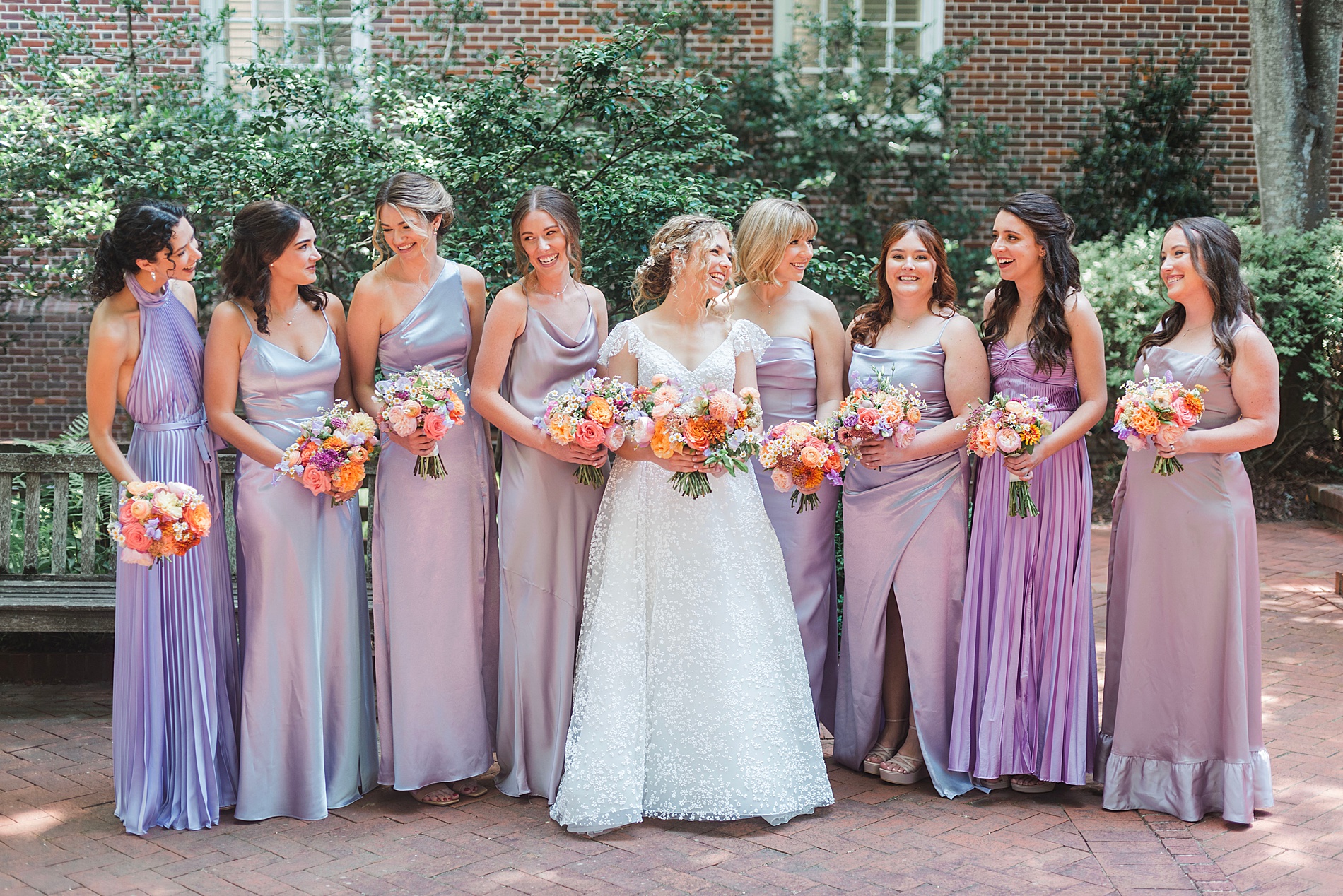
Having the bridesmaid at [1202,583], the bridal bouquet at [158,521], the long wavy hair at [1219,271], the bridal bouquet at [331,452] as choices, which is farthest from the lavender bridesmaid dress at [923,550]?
the bridal bouquet at [158,521]

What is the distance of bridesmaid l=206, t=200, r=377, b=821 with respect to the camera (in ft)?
14.6

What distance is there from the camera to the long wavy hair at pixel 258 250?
175 inches

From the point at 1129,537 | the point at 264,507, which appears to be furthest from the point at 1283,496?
the point at 264,507

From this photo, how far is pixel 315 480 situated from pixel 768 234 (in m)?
2.02

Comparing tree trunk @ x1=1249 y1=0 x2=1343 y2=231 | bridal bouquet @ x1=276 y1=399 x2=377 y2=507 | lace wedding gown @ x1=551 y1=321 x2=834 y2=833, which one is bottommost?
lace wedding gown @ x1=551 y1=321 x2=834 y2=833

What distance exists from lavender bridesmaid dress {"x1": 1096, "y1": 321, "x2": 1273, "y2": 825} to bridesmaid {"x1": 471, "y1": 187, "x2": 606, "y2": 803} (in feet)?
6.96

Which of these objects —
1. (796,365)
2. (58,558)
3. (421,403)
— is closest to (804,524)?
(796,365)

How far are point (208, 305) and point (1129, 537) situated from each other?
8.68 m

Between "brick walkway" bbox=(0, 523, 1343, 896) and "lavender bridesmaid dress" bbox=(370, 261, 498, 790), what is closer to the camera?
"brick walkway" bbox=(0, 523, 1343, 896)

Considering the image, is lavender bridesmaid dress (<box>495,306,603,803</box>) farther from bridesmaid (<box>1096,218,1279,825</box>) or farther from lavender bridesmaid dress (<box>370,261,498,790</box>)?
bridesmaid (<box>1096,218,1279,825</box>)

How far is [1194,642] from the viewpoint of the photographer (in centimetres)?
446

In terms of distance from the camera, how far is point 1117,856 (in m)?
4.12

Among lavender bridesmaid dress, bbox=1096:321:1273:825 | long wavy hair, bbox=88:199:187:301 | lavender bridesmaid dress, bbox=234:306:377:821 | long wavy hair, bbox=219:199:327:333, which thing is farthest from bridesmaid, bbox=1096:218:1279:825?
long wavy hair, bbox=88:199:187:301

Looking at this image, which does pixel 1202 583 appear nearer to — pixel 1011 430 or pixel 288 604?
pixel 1011 430
